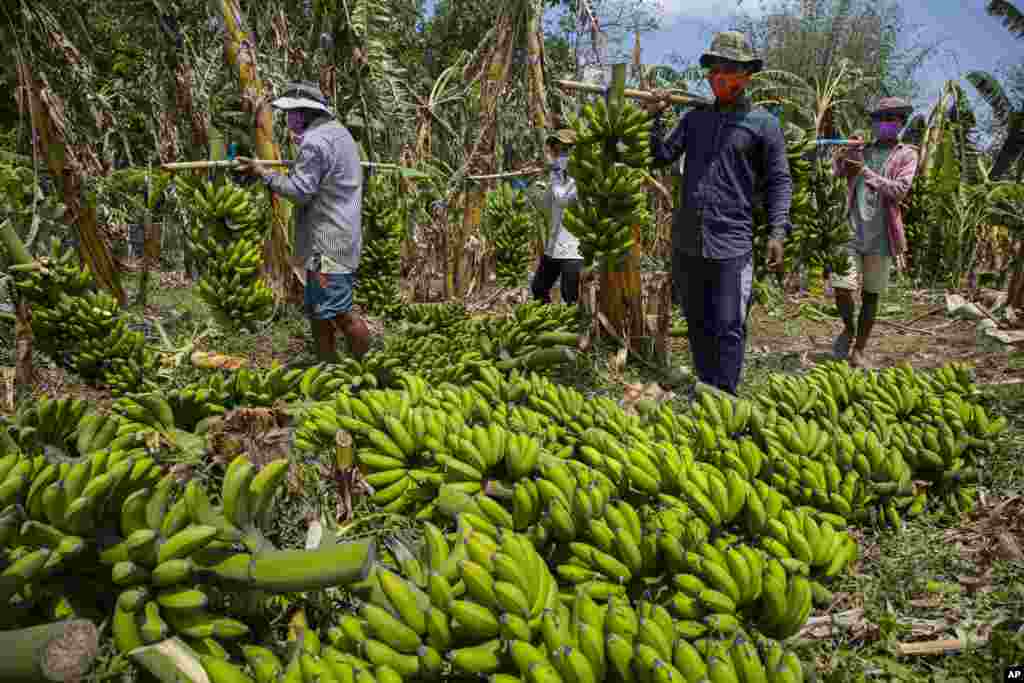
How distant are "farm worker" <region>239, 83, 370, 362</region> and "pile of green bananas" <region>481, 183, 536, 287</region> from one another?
4.47 m

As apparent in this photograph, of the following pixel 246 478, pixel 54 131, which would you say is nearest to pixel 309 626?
pixel 246 478

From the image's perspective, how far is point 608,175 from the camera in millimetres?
3695

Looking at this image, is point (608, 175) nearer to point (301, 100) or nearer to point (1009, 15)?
point (301, 100)

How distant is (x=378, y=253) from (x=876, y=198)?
14.7 feet

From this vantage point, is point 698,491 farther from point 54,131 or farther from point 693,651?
point 54,131

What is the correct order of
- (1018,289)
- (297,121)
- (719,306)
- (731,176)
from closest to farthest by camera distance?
(731,176)
(719,306)
(297,121)
(1018,289)

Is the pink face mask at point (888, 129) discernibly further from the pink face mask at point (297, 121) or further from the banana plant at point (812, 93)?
the pink face mask at point (297, 121)

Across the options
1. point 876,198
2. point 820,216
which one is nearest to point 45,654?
point 876,198

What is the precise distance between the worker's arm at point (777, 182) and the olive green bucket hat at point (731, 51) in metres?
0.35

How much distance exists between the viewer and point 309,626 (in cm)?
150

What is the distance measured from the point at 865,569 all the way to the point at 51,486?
7.05 ft

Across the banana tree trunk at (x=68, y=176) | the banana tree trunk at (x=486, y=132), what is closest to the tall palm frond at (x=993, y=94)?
the banana tree trunk at (x=486, y=132)

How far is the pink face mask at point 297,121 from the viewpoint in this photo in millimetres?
4066

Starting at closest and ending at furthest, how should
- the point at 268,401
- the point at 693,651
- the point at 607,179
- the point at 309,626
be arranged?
the point at 693,651 → the point at 309,626 → the point at 268,401 → the point at 607,179
